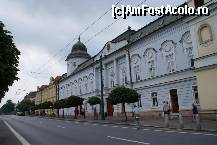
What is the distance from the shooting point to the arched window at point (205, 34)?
24.7 meters

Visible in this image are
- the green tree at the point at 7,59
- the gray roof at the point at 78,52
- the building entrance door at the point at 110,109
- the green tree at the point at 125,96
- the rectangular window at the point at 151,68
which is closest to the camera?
the green tree at the point at 7,59

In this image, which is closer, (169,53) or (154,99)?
(169,53)

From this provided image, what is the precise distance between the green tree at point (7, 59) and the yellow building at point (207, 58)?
1385 cm

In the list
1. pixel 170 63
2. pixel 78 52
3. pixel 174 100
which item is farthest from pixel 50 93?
pixel 174 100

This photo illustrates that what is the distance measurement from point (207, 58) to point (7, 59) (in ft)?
47.9

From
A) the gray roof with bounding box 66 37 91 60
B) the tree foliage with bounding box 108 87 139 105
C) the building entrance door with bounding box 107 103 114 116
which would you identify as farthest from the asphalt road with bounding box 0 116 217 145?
the gray roof with bounding box 66 37 91 60

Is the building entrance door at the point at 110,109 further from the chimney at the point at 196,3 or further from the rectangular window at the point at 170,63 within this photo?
the chimney at the point at 196,3

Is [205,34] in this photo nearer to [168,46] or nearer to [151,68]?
[168,46]

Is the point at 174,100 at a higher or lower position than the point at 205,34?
lower

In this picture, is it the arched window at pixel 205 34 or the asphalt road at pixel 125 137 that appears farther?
the arched window at pixel 205 34

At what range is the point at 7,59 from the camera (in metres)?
18.7

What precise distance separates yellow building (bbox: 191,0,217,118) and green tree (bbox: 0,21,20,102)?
13846 mm

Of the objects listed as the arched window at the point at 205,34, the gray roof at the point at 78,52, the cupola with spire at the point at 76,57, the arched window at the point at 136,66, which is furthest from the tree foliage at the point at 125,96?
the gray roof at the point at 78,52

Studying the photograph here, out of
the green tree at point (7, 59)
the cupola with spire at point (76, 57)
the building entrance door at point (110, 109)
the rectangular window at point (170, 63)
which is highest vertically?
the cupola with spire at point (76, 57)
